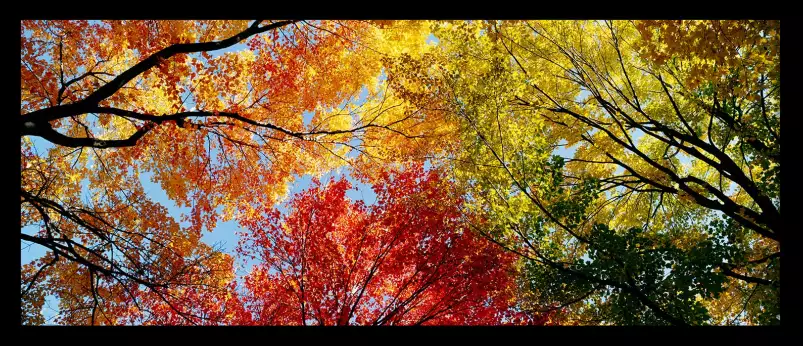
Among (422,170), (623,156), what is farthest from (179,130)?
(623,156)

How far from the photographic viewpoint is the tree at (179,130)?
771 centimetres

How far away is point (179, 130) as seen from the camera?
9.22m

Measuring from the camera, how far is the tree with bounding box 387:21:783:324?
607 cm

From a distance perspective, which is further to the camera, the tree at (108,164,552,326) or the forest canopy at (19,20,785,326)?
the tree at (108,164,552,326)

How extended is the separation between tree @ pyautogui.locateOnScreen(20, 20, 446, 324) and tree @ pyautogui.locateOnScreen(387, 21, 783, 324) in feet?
6.73

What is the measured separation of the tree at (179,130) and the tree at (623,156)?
2.05 m

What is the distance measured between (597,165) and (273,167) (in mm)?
7702

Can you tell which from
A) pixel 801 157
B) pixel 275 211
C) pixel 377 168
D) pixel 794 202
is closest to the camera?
pixel 794 202

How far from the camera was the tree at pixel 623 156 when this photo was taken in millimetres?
6066

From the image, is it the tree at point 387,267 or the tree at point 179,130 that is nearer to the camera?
the tree at point 179,130

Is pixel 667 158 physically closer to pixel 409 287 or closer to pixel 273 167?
pixel 409 287

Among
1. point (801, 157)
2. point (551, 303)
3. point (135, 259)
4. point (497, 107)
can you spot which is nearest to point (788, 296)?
point (801, 157)

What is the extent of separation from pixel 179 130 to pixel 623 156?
9.21 m

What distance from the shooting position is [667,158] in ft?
31.6
